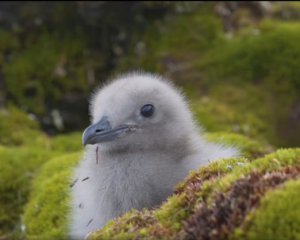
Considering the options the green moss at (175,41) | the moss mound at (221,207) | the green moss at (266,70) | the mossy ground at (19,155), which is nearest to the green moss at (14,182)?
the mossy ground at (19,155)

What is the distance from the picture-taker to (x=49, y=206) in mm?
5137

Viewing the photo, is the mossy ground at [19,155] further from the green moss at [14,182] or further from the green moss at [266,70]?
the green moss at [266,70]

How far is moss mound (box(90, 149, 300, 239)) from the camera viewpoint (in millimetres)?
2529

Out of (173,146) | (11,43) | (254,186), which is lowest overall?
(254,186)

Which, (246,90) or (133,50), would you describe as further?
(133,50)

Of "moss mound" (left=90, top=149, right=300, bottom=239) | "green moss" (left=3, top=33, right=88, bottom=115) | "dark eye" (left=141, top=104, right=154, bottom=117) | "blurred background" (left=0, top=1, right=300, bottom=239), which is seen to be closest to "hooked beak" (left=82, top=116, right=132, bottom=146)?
"dark eye" (left=141, top=104, right=154, bottom=117)

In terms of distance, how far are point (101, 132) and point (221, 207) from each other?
4.74 ft

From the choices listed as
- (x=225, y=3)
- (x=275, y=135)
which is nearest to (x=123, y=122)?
(x=275, y=135)

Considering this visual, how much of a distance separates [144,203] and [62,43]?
4.38 metres

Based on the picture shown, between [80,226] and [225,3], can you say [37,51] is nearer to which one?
[225,3]

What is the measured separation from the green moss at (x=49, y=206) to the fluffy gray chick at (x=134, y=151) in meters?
0.65

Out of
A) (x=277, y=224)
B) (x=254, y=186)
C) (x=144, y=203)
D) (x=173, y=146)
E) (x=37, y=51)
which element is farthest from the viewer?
(x=37, y=51)

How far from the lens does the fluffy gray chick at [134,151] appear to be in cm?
381

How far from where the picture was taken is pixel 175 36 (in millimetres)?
7844
